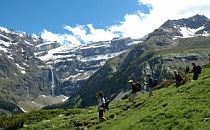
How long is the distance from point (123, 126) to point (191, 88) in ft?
31.1

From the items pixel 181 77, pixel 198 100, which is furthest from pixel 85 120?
pixel 198 100

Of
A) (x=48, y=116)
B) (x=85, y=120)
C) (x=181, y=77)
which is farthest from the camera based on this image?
(x=48, y=116)

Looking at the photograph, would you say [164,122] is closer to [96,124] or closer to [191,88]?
[191,88]

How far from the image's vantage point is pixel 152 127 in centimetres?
3603

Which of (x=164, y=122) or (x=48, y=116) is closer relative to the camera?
(x=164, y=122)

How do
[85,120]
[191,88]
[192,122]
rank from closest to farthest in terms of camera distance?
[192,122]
[191,88]
[85,120]

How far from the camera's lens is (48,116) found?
75.1 metres

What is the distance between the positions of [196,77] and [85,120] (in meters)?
16.0

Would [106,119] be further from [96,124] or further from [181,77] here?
[181,77]

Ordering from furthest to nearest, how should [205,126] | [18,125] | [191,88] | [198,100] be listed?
[18,125], [191,88], [198,100], [205,126]

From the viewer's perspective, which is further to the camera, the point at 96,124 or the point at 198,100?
the point at 96,124

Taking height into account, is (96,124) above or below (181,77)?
below

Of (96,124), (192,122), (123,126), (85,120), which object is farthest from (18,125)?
(192,122)

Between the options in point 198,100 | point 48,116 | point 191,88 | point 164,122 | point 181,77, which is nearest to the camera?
point 164,122
